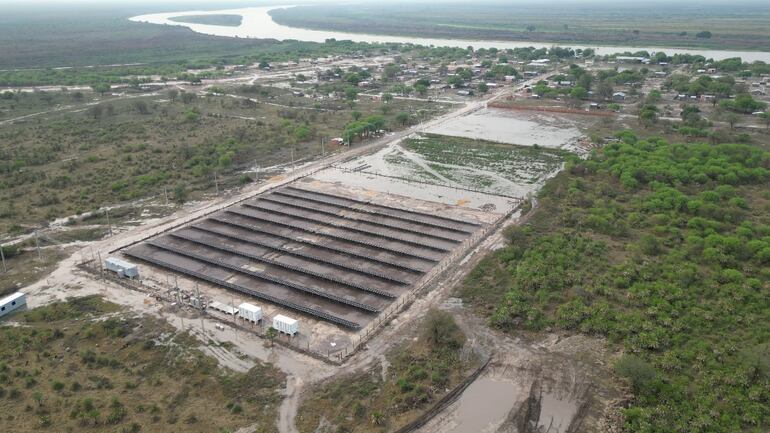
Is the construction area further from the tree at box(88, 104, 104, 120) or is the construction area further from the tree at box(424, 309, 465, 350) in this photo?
the tree at box(88, 104, 104, 120)

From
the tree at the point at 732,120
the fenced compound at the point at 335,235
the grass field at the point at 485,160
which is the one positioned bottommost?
the fenced compound at the point at 335,235

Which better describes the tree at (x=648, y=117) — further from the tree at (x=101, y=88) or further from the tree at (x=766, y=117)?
the tree at (x=101, y=88)

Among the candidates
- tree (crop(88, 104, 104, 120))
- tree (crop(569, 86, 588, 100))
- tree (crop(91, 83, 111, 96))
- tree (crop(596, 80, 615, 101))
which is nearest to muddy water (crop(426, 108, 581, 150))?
tree (crop(569, 86, 588, 100))

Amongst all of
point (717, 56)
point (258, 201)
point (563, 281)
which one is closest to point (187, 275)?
point (258, 201)

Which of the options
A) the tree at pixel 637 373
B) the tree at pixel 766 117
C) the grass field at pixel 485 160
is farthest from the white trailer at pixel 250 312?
the tree at pixel 766 117

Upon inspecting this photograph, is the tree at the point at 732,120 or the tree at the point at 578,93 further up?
the tree at the point at 578,93

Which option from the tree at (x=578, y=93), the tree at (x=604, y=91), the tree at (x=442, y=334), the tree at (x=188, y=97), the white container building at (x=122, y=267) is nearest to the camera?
the tree at (x=442, y=334)

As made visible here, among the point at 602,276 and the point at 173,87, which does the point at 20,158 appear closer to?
the point at 173,87
